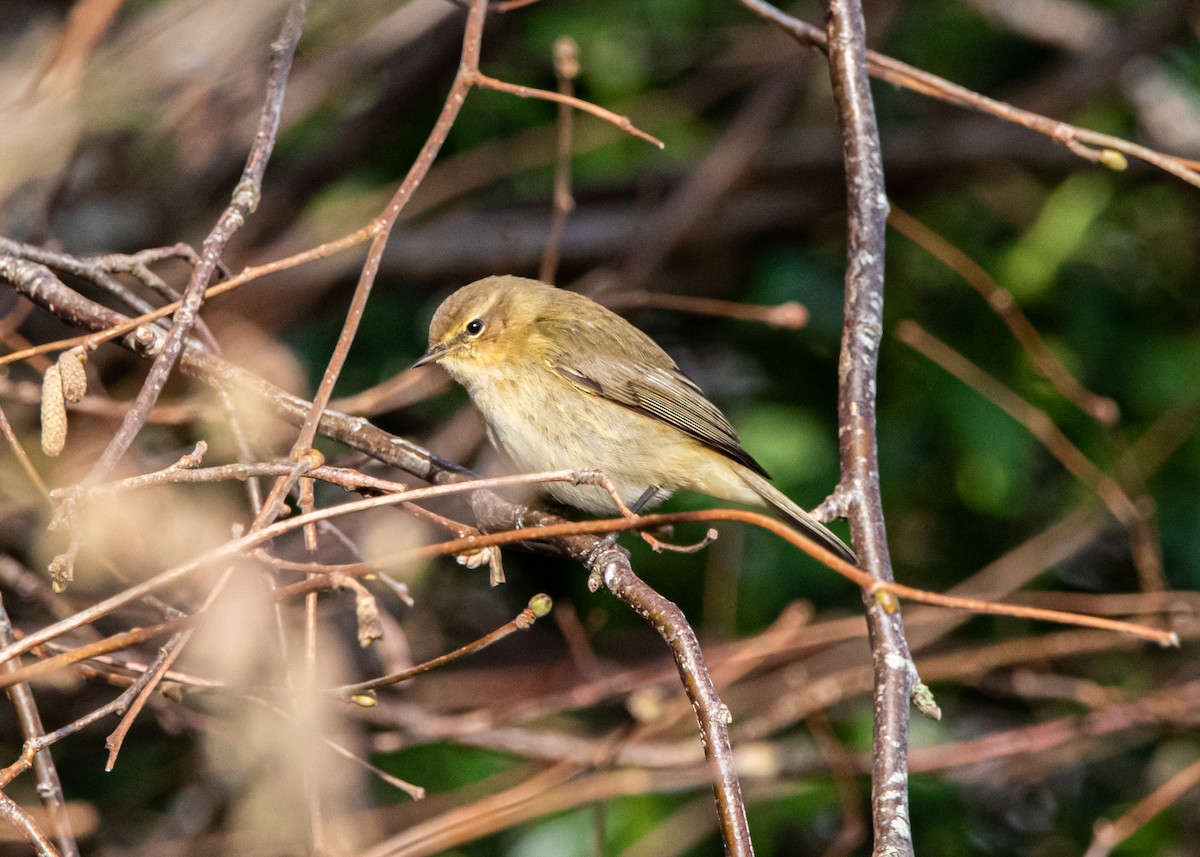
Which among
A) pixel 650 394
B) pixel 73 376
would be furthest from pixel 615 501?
pixel 650 394

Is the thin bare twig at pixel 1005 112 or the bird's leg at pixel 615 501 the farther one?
the thin bare twig at pixel 1005 112

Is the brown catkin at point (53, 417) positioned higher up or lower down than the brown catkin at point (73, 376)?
lower down

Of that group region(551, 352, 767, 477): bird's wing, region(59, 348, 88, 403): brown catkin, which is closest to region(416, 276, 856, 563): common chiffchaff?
region(551, 352, 767, 477): bird's wing

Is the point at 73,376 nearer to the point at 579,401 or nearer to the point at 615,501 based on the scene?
the point at 615,501

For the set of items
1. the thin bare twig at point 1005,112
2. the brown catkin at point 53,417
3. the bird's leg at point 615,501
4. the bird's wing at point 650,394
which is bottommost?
the brown catkin at point 53,417

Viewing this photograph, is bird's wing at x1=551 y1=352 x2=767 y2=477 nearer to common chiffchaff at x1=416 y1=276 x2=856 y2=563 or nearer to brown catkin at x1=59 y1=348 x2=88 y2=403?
common chiffchaff at x1=416 y1=276 x2=856 y2=563

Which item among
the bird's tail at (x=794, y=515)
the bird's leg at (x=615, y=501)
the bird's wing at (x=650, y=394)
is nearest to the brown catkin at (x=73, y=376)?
the bird's leg at (x=615, y=501)

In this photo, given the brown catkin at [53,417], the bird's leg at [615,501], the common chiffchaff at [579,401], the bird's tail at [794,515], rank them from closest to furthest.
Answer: the bird's leg at [615,501] < the brown catkin at [53,417] < the bird's tail at [794,515] < the common chiffchaff at [579,401]

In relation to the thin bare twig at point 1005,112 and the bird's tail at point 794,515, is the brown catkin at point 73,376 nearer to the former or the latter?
the bird's tail at point 794,515

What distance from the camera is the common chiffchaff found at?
3859 mm

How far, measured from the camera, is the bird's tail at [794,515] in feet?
11.6

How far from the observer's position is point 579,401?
393 centimetres

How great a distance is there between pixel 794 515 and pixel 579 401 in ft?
2.70

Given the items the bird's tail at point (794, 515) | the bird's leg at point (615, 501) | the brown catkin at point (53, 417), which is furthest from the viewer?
the bird's tail at point (794, 515)
